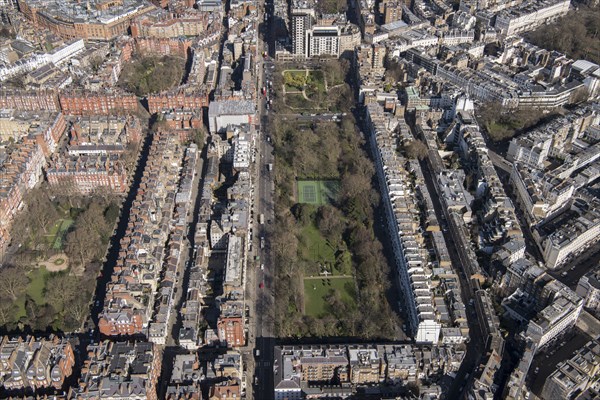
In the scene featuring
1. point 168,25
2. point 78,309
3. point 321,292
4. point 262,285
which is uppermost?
point 168,25

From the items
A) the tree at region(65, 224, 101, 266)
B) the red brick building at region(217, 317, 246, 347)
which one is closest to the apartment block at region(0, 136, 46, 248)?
the tree at region(65, 224, 101, 266)

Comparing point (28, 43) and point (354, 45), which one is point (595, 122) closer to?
point (354, 45)

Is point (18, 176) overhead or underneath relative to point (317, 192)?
overhead

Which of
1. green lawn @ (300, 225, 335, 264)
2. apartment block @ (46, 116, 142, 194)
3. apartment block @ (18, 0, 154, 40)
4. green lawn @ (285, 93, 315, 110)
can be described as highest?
apartment block @ (18, 0, 154, 40)

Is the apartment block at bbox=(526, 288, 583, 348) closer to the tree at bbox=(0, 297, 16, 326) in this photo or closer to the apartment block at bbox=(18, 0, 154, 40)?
the tree at bbox=(0, 297, 16, 326)

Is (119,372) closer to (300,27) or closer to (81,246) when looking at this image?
(81,246)

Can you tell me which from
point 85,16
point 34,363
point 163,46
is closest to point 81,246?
point 34,363
